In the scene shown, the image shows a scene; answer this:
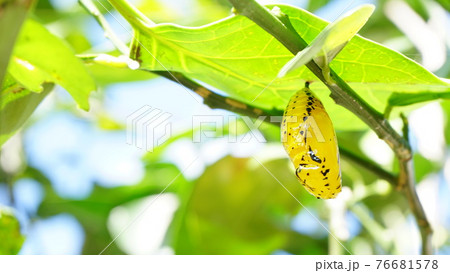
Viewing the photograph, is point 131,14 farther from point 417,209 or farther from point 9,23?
point 417,209

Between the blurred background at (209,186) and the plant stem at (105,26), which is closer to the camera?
the plant stem at (105,26)

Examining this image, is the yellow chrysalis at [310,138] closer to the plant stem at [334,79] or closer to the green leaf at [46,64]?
the plant stem at [334,79]

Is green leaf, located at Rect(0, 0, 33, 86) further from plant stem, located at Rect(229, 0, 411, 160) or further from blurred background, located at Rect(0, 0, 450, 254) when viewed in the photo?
blurred background, located at Rect(0, 0, 450, 254)

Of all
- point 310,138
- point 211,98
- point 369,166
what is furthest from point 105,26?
point 369,166

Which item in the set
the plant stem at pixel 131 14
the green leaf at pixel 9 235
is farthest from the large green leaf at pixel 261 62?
the green leaf at pixel 9 235

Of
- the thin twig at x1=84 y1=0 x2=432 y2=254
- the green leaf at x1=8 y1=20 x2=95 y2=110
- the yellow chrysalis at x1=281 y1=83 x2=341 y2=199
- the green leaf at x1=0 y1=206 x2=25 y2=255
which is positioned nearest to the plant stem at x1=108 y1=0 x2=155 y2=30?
the thin twig at x1=84 y1=0 x2=432 y2=254

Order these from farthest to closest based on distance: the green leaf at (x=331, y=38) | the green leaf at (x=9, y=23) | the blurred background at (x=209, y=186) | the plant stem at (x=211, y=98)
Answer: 1. the blurred background at (x=209, y=186)
2. the plant stem at (x=211, y=98)
3. the green leaf at (x=331, y=38)
4. the green leaf at (x=9, y=23)

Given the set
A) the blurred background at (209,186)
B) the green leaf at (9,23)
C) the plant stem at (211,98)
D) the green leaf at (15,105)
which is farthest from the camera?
the blurred background at (209,186)
